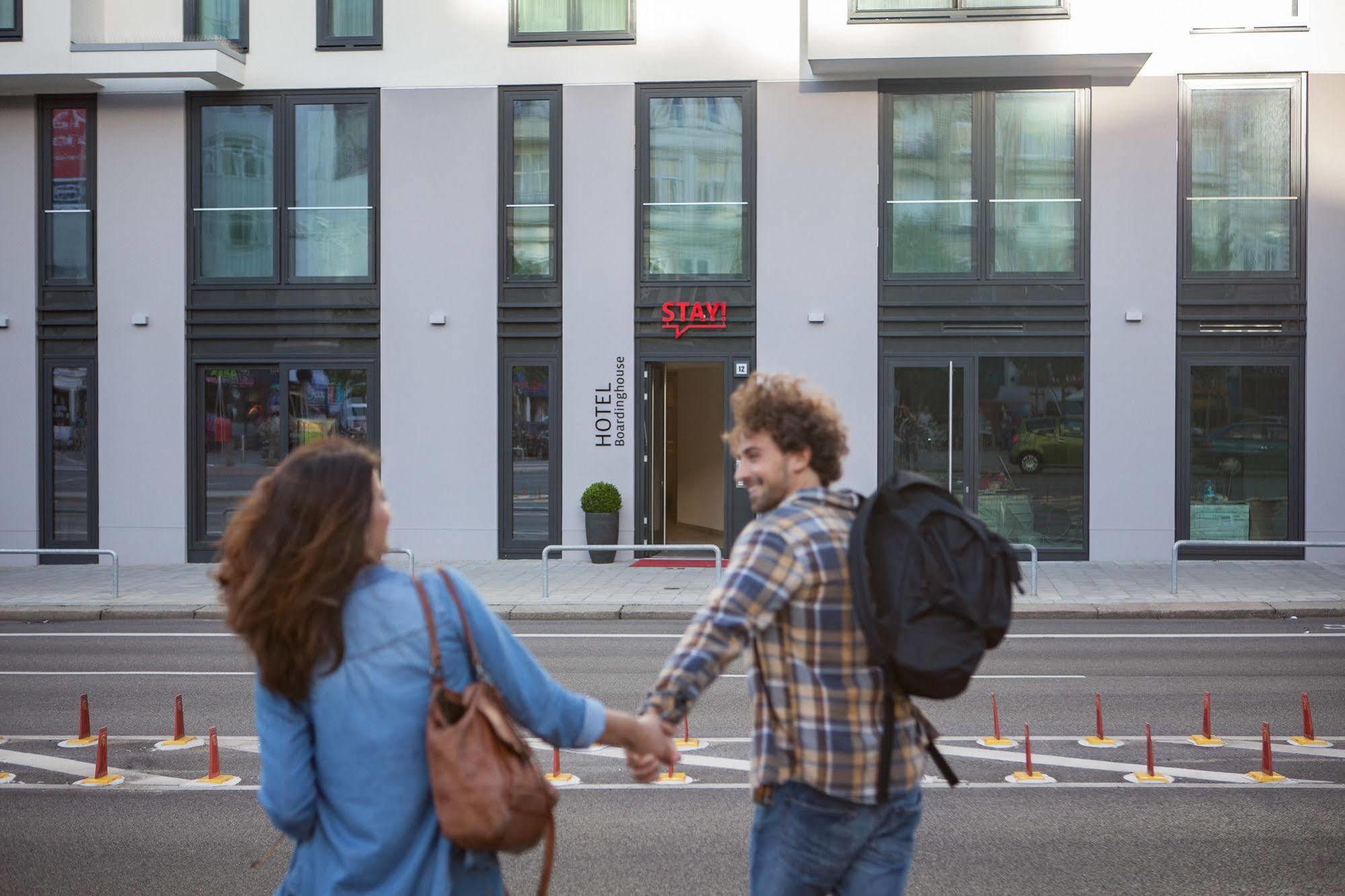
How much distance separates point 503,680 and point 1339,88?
62.3 feet

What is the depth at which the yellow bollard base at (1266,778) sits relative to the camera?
23.3 ft

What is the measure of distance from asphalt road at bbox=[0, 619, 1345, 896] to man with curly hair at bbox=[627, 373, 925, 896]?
8.21ft

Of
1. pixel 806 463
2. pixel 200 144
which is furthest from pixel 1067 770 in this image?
pixel 200 144

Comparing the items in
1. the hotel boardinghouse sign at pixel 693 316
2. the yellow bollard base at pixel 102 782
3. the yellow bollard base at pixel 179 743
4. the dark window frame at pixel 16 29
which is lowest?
the yellow bollard base at pixel 179 743

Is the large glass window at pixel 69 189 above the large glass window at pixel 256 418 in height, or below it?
above

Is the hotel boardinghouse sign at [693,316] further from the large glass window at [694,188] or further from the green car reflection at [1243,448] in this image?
the green car reflection at [1243,448]

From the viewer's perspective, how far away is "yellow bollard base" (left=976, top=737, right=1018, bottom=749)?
8.02 meters

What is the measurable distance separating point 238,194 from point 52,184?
111 inches

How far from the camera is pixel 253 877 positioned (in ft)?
19.0

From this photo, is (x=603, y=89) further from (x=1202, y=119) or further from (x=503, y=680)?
(x=503, y=680)

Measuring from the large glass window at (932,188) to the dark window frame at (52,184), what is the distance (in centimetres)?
1166

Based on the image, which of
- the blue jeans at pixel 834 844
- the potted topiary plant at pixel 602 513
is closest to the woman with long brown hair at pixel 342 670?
the blue jeans at pixel 834 844

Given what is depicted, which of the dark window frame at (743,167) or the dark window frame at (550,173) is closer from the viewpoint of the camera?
the dark window frame at (743,167)

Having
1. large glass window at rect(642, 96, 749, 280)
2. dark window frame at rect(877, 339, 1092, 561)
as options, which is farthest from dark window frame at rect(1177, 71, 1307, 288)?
large glass window at rect(642, 96, 749, 280)
